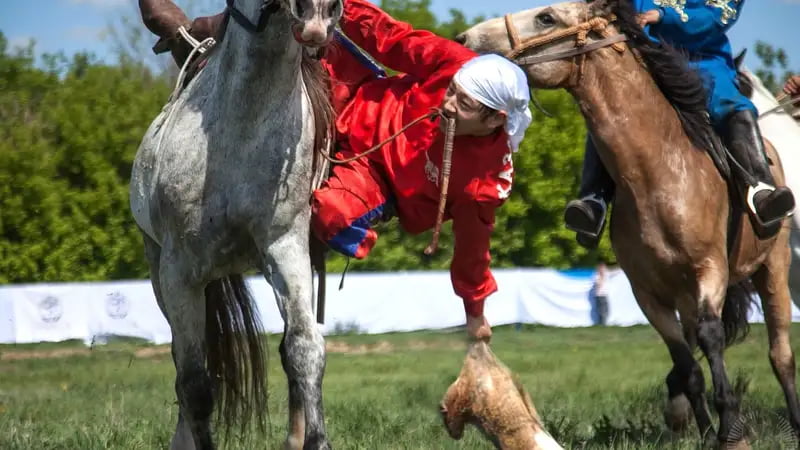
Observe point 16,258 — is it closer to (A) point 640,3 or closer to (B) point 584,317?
(B) point 584,317

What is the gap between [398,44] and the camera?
5.12m

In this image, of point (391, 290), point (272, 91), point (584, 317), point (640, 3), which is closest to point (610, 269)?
point (584, 317)

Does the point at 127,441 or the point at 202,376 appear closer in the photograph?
the point at 202,376

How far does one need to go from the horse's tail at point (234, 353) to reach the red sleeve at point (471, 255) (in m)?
1.25

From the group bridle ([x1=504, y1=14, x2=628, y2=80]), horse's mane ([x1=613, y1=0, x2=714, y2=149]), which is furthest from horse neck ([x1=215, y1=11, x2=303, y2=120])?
horse's mane ([x1=613, y1=0, x2=714, y2=149])

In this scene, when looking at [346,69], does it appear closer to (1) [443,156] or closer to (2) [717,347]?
(1) [443,156]

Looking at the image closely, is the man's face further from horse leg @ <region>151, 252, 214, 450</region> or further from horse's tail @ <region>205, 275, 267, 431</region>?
horse's tail @ <region>205, 275, 267, 431</region>

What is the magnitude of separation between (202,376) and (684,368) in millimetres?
3149

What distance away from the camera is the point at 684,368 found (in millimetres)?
6863

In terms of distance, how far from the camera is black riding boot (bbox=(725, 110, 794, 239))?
6.77m

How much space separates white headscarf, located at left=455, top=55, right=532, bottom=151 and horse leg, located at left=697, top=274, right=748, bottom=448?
2.07 m

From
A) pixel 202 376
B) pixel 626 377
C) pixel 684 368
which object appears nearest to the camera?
pixel 202 376

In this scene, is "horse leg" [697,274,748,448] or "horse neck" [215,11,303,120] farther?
"horse leg" [697,274,748,448]

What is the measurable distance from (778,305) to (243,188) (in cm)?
425
